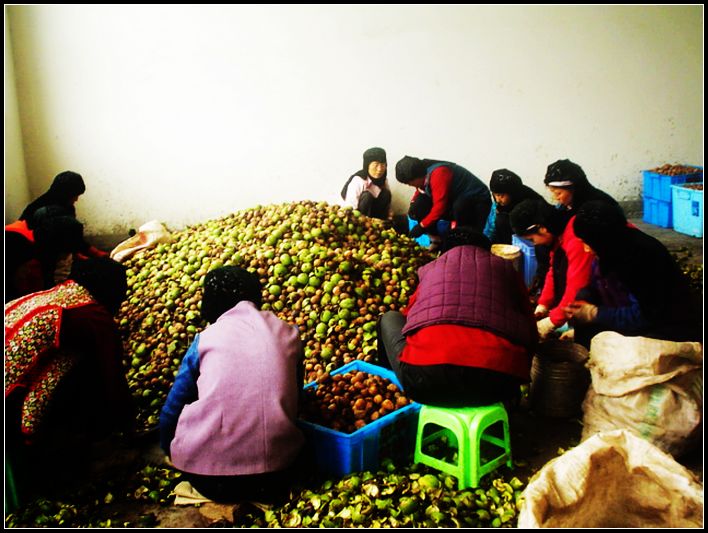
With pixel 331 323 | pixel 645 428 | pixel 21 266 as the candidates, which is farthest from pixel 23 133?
pixel 645 428

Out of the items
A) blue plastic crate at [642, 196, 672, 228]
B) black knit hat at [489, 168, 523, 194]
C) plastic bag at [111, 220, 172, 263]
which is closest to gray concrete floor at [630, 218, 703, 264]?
blue plastic crate at [642, 196, 672, 228]

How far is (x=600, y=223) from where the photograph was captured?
3.19 meters

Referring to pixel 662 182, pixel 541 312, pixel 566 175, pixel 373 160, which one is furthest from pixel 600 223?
pixel 662 182

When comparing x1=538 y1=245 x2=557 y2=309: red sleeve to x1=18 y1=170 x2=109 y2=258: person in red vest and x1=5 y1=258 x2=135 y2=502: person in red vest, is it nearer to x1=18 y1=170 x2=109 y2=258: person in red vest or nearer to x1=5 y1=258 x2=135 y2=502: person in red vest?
x1=5 y1=258 x2=135 y2=502: person in red vest

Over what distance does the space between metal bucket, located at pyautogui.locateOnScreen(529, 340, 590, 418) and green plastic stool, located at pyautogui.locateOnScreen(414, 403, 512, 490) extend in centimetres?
58

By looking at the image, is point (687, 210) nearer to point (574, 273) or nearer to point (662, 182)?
point (662, 182)

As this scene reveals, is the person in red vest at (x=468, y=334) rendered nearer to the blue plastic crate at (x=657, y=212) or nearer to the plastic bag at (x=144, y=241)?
the plastic bag at (x=144, y=241)

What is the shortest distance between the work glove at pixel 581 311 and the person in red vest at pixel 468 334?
47cm

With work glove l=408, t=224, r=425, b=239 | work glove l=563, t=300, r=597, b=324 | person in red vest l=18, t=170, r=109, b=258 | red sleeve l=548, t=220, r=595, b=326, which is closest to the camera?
Result: work glove l=563, t=300, r=597, b=324

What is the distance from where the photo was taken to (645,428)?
10.0 ft

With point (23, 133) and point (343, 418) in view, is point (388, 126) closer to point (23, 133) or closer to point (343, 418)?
point (23, 133)

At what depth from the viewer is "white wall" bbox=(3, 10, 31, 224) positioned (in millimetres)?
6973

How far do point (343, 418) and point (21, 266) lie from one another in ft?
7.93

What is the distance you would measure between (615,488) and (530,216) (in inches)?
80.2
